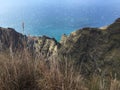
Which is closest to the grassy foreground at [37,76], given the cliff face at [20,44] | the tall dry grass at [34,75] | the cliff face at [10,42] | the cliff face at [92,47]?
the tall dry grass at [34,75]

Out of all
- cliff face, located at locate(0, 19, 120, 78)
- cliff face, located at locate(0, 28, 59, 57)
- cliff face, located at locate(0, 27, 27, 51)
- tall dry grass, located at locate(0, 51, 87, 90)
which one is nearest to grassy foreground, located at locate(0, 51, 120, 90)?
tall dry grass, located at locate(0, 51, 87, 90)

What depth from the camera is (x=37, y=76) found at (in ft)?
14.8

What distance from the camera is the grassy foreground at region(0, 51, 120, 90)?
4.18 metres

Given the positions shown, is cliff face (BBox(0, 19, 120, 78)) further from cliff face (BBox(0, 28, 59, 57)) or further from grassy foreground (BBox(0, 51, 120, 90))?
grassy foreground (BBox(0, 51, 120, 90))

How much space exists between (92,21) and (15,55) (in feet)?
576

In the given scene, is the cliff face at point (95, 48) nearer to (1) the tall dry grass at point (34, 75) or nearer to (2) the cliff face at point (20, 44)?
(2) the cliff face at point (20, 44)

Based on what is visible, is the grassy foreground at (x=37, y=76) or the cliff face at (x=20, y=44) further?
the cliff face at (x=20, y=44)

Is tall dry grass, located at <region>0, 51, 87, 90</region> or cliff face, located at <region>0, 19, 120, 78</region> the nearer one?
tall dry grass, located at <region>0, 51, 87, 90</region>

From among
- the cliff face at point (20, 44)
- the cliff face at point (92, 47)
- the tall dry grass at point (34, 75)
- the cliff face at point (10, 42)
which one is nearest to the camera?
the tall dry grass at point (34, 75)

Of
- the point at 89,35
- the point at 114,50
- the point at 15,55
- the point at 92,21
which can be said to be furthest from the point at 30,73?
the point at 92,21

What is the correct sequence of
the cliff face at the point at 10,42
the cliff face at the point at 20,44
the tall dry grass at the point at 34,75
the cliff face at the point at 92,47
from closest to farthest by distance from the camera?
the tall dry grass at the point at 34,75 < the cliff face at the point at 20,44 < the cliff face at the point at 10,42 < the cliff face at the point at 92,47

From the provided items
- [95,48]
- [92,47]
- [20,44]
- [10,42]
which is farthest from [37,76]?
[92,47]

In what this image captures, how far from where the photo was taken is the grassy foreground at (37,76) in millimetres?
4184

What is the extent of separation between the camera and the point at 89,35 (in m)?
10.0
